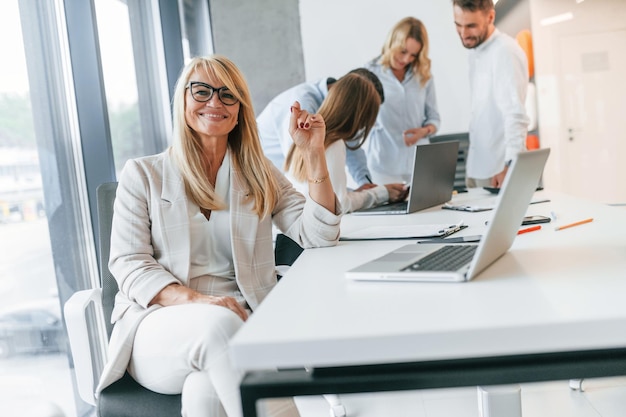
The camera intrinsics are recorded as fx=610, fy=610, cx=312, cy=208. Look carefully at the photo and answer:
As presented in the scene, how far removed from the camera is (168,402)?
1.35 meters

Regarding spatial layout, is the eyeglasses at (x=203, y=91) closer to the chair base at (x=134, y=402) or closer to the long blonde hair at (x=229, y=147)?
the long blonde hair at (x=229, y=147)

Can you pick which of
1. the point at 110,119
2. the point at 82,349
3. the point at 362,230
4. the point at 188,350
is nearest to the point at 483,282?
the point at 188,350

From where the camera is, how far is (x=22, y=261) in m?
1.94

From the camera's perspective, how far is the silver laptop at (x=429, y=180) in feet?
7.70

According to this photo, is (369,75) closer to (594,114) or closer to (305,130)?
(594,114)

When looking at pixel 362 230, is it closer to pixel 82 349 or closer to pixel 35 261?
pixel 82 349

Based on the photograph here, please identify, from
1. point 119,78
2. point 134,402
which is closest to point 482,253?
point 134,402

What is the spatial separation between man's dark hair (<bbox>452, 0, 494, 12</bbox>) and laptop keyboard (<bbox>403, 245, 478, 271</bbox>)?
3455mm

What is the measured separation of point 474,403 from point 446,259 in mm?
1458

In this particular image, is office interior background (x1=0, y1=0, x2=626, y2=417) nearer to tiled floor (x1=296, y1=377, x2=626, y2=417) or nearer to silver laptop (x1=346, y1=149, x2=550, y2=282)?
silver laptop (x1=346, y1=149, x2=550, y2=282)

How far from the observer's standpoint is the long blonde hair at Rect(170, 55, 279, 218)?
5.75 feet

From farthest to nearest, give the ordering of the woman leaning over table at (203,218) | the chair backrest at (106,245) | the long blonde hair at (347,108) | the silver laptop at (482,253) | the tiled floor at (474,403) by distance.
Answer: the long blonde hair at (347,108), the tiled floor at (474,403), the chair backrest at (106,245), the woman leaning over table at (203,218), the silver laptop at (482,253)

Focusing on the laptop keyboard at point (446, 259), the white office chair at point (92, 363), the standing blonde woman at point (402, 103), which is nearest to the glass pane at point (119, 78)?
the white office chair at point (92, 363)

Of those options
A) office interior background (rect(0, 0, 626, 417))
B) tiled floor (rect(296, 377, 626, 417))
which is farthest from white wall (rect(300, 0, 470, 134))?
tiled floor (rect(296, 377, 626, 417))
